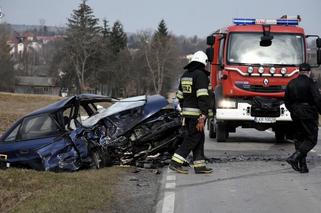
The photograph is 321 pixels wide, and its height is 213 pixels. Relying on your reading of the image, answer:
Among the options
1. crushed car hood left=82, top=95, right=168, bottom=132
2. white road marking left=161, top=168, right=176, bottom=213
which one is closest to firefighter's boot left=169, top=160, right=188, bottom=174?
white road marking left=161, top=168, right=176, bottom=213

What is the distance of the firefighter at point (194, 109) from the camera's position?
9.02m

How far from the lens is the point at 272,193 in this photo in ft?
24.9

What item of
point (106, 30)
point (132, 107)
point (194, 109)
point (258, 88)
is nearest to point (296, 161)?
point (194, 109)

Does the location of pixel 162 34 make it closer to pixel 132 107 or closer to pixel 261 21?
pixel 261 21

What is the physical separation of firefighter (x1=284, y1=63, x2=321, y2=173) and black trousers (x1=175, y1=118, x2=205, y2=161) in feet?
5.15

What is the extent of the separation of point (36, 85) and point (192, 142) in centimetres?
10793

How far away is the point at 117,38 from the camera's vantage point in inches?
3912

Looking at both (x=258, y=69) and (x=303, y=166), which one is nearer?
(x=303, y=166)

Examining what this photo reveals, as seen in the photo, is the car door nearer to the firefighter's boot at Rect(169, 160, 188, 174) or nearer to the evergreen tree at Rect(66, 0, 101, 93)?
the firefighter's boot at Rect(169, 160, 188, 174)

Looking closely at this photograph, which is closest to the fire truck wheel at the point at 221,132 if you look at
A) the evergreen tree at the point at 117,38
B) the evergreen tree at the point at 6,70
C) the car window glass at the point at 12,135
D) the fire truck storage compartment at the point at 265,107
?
the fire truck storage compartment at the point at 265,107

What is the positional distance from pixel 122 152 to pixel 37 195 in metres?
2.99

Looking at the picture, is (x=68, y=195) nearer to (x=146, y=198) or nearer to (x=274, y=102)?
(x=146, y=198)

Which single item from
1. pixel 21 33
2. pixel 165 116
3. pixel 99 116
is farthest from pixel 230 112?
pixel 21 33

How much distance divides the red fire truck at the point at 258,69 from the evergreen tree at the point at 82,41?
75.7m
